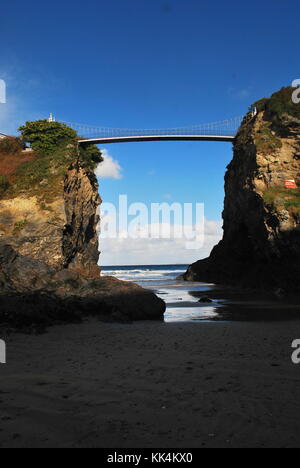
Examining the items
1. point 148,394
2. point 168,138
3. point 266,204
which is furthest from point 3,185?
point 168,138

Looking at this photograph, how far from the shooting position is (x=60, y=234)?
1122 inches

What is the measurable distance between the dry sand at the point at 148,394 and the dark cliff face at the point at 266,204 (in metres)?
22.8

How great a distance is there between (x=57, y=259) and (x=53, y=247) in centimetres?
107

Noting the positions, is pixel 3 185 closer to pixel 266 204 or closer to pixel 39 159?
pixel 39 159

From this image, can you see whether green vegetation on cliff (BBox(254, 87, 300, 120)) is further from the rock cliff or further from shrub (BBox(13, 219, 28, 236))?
shrub (BBox(13, 219, 28, 236))

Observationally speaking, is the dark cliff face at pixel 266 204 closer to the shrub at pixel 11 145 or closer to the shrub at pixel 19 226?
the shrub at pixel 19 226

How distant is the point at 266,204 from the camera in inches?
1221

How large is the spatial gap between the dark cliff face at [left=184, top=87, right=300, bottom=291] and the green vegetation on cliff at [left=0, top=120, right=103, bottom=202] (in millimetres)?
18579

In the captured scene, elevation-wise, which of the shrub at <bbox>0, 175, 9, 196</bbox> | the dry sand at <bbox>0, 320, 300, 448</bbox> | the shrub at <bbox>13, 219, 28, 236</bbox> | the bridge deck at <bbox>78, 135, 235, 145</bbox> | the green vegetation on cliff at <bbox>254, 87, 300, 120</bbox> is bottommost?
the dry sand at <bbox>0, 320, 300, 448</bbox>

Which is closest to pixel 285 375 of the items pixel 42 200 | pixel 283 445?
pixel 283 445

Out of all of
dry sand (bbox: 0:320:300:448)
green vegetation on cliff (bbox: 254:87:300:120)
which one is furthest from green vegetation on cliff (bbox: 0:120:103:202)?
dry sand (bbox: 0:320:300:448)

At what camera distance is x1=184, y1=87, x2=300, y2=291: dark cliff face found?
29.2 metres
